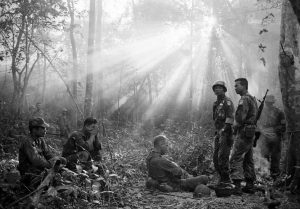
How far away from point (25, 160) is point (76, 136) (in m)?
1.29

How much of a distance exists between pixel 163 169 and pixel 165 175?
0.17 metres

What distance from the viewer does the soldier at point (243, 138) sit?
637 cm

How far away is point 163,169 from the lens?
6645 millimetres

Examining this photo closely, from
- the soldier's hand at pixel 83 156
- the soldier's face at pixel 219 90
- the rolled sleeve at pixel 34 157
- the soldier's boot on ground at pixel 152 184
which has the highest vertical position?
the soldier's face at pixel 219 90

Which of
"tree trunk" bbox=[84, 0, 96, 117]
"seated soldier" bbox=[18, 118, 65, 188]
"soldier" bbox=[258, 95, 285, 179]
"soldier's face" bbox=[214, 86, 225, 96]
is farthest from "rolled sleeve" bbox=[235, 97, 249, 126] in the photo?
"tree trunk" bbox=[84, 0, 96, 117]

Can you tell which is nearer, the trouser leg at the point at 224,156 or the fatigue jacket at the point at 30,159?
the fatigue jacket at the point at 30,159

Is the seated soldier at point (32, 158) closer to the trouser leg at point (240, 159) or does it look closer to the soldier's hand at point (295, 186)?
the trouser leg at point (240, 159)

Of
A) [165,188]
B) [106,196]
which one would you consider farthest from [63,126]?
[106,196]

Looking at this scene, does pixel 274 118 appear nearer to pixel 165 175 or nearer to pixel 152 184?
pixel 165 175

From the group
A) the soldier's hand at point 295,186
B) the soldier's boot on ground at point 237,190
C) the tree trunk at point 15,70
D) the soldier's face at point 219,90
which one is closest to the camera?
the soldier's hand at point 295,186

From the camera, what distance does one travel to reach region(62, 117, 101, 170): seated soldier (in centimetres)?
620

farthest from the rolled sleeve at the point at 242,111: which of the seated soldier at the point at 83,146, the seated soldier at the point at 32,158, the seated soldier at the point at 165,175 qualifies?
the seated soldier at the point at 32,158

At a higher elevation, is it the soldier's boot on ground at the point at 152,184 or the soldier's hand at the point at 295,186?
the soldier's hand at the point at 295,186

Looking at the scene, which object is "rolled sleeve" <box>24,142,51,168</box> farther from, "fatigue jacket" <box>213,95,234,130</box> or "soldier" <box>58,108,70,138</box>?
"soldier" <box>58,108,70,138</box>
